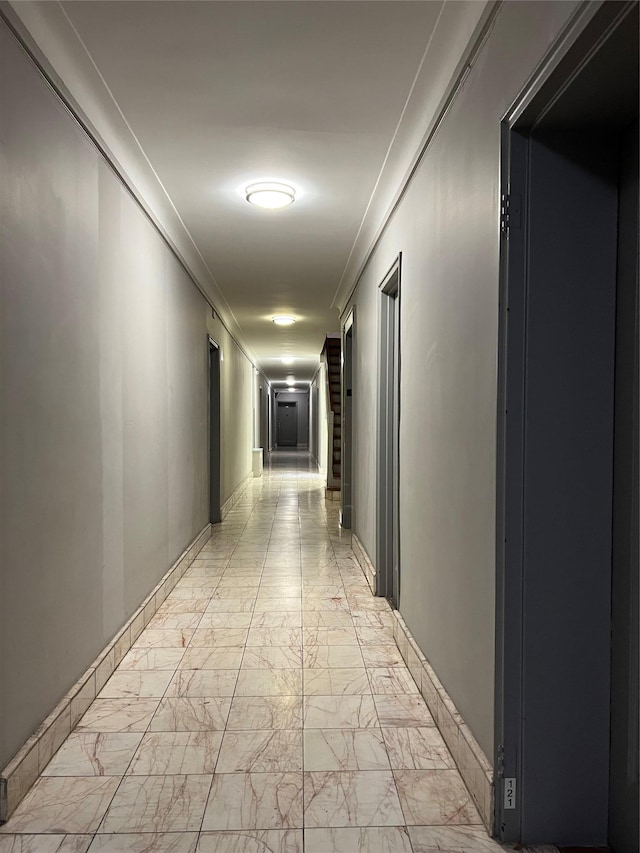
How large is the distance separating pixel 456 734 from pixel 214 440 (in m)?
5.89

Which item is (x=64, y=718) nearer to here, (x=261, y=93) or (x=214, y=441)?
(x=261, y=93)

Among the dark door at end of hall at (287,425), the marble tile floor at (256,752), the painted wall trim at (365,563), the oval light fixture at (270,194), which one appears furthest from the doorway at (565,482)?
→ the dark door at end of hall at (287,425)

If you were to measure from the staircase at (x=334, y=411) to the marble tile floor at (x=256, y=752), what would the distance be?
6175mm

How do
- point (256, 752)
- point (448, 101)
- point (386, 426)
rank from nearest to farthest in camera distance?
point (256, 752) < point (448, 101) < point (386, 426)

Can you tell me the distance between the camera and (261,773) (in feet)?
7.58

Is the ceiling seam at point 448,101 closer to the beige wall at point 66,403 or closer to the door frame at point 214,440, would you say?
the beige wall at point 66,403

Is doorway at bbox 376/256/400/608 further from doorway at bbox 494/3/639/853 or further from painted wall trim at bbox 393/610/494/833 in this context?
doorway at bbox 494/3/639/853

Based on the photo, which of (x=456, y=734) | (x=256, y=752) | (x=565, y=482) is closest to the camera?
(x=565, y=482)

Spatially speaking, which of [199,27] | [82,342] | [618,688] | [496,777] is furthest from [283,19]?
[496,777]

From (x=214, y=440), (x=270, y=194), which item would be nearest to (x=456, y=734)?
(x=270, y=194)

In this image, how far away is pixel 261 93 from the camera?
2.75 meters

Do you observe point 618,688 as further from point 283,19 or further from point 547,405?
point 283,19

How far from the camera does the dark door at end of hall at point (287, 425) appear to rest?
29.8 m

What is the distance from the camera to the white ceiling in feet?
7.29
